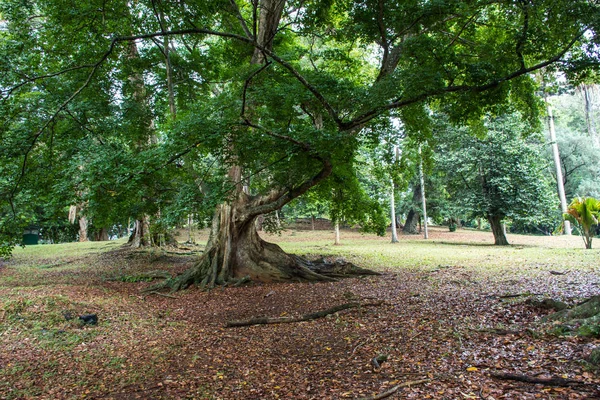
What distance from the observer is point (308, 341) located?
218 inches

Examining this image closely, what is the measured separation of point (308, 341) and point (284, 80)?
219 inches

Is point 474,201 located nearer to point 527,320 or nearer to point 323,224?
point 527,320

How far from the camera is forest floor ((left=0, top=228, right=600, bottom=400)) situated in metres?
3.85

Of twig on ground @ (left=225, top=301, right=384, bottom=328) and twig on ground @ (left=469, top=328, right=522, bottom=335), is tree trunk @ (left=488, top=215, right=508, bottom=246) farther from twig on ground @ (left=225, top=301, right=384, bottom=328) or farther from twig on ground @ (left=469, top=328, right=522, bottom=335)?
twig on ground @ (left=469, top=328, right=522, bottom=335)

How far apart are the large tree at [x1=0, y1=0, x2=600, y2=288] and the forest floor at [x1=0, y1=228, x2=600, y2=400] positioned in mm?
2163

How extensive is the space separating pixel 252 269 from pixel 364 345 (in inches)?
221

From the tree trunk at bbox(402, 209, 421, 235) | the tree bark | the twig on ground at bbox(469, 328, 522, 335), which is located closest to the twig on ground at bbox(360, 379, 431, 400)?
the twig on ground at bbox(469, 328, 522, 335)

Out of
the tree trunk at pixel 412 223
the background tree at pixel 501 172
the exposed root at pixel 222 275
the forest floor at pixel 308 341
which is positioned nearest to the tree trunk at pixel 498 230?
the background tree at pixel 501 172

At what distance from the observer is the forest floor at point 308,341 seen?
151 inches

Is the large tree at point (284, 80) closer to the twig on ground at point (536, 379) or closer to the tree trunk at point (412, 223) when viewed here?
the twig on ground at point (536, 379)

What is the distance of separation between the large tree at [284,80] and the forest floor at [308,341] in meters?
2.16

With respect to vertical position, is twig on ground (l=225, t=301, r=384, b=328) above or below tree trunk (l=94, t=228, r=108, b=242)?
below

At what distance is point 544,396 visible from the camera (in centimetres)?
317

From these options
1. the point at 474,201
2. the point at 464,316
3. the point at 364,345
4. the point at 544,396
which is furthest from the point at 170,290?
the point at 474,201
